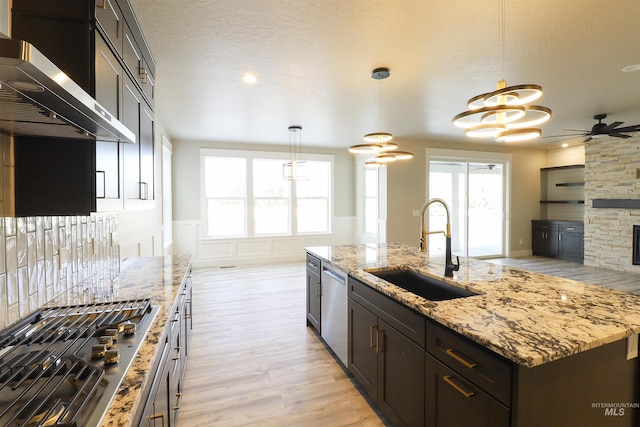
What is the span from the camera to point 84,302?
1.65 meters

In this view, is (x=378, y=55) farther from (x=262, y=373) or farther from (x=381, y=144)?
(x=262, y=373)

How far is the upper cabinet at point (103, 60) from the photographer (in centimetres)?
125

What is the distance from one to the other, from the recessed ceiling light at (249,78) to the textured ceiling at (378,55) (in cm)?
5

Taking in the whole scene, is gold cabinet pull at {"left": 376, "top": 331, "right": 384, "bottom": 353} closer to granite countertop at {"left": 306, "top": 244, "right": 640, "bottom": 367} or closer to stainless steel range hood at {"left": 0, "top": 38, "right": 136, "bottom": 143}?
granite countertop at {"left": 306, "top": 244, "right": 640, "bottom": 367}

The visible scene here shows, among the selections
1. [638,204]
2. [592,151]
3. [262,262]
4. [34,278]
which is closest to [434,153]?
[592,151]

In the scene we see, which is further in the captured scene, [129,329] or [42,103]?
[129,329]

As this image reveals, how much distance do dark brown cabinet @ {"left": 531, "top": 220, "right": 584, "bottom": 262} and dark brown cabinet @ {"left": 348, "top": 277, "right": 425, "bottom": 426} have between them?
7.16 meters

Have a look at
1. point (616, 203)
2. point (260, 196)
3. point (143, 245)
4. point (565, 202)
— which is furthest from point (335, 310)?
point (565, 202)

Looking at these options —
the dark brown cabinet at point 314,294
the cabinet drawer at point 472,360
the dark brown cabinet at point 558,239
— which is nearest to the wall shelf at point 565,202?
the dark brown cabinet at point 558,239

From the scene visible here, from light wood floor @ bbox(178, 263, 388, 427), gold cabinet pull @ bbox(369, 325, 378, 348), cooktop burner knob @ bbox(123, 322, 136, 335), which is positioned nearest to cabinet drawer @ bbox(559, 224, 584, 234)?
light wood floor @ bbox(178, 263, 388, 427)

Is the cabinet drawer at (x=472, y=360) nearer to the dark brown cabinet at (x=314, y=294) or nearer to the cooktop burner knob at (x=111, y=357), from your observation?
the cooktop burner knob at (x=111, y=357)

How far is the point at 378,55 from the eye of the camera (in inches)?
105

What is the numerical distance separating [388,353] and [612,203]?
6.96 meters

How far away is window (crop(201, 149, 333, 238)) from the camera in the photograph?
6.63 m
